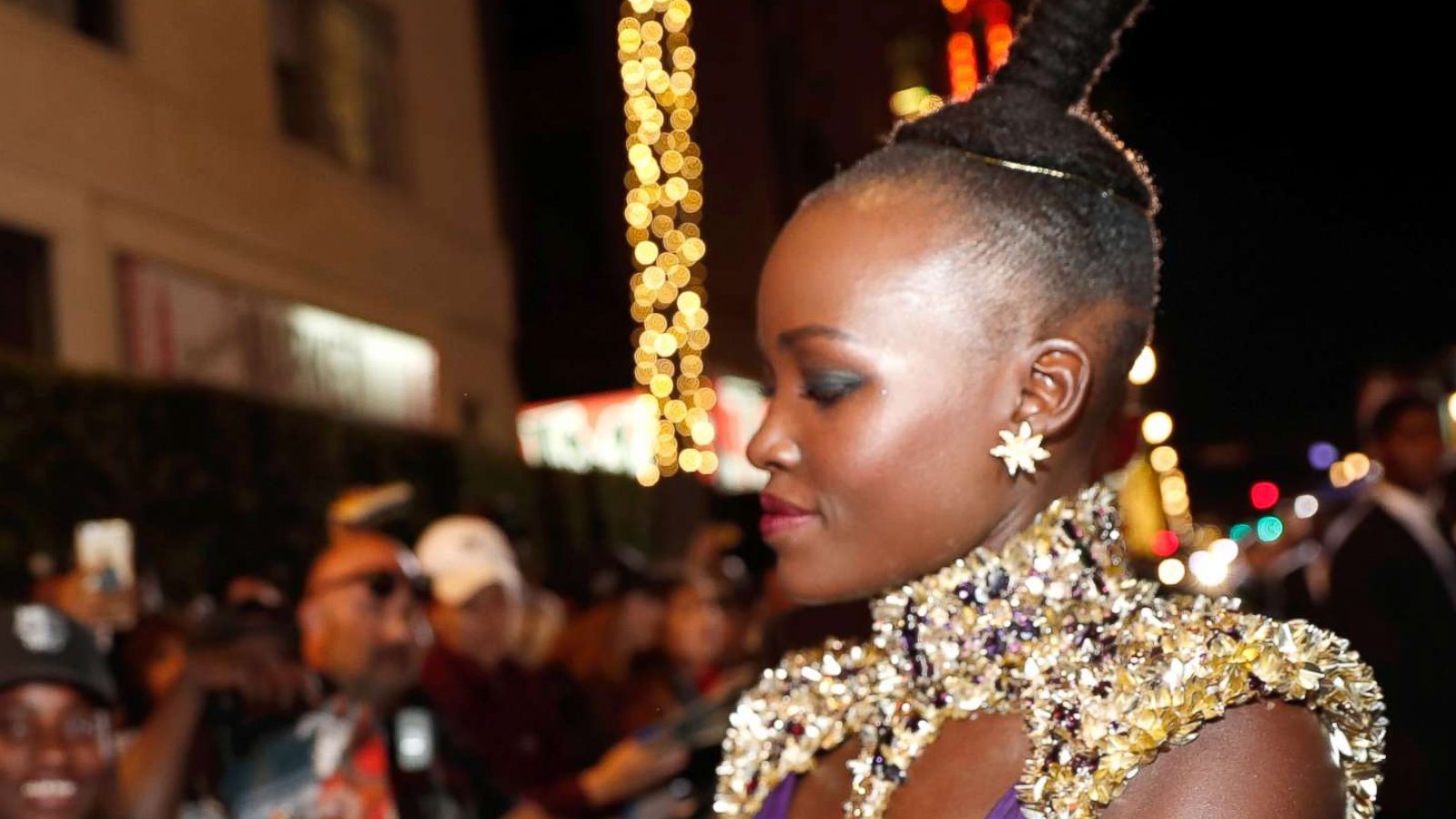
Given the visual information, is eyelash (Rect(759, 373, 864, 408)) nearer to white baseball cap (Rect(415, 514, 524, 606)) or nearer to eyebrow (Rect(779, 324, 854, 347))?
eyebrow (Rect(779, 324, 854, 347))

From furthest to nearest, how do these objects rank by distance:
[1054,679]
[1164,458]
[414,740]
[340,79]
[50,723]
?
1. [1164,458]
2. [340,79]
3. [414,740]
4. [50,723]
5. [1054,679]

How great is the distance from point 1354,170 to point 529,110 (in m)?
9.47

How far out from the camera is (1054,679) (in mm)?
1731

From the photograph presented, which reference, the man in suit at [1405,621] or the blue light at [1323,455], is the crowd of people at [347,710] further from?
the blue light at [1323,455]

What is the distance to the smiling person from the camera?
131 inches

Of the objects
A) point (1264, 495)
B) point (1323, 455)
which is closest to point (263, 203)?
point (1323, 455)

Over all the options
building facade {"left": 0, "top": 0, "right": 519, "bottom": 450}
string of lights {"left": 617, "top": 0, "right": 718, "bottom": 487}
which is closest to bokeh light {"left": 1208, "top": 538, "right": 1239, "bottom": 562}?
string of lights {"left": 617, "top": 0, "right": 718, "bottom": 487}

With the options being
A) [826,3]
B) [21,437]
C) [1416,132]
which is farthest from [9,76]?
[1416,132]

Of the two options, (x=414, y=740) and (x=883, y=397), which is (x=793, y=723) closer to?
(x=883, y=397)

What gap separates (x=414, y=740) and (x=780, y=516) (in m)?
2.85

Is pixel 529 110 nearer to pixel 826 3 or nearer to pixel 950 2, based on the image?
pixel 826 3

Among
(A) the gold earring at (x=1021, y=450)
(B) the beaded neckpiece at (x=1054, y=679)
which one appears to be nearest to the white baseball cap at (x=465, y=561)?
(B) the beaded neckpiece at (x=1054, y=679)

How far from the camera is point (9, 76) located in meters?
6.55

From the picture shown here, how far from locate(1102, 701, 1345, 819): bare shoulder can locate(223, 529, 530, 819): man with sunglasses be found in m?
2.91
